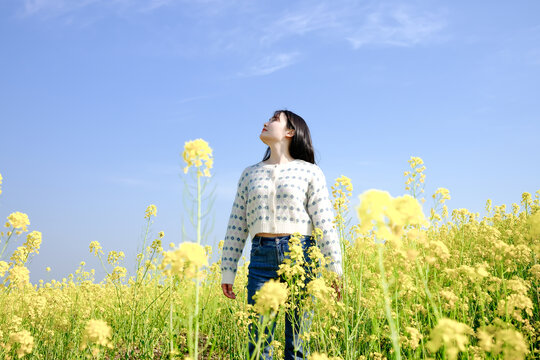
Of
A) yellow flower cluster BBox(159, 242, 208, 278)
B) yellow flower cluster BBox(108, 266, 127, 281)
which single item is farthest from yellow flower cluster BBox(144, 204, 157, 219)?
yellow flower cluster BBox(159, 242, 208, 278)

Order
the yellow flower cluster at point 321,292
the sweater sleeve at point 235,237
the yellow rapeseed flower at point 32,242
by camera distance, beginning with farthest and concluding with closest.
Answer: the yellow rapeseed flower at point 32,242, the sweater sleeve at point 235,237, the yellow flower cluster at point 321,292

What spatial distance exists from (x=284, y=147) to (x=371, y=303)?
1.44m

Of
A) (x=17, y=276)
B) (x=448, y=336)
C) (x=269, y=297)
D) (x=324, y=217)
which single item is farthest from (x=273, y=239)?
(x=17, y=276)

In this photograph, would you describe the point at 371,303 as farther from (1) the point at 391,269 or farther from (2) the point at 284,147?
(2) the point at 284,147

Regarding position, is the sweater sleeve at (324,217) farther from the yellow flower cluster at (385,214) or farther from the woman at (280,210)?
the yellow flower cluster at (385,214)

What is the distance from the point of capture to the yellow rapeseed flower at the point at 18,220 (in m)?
3.67

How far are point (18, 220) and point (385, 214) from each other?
3.55 meters

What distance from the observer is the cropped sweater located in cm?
314

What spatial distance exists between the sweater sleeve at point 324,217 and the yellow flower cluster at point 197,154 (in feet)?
5.54

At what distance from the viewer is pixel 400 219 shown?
4.36 feet

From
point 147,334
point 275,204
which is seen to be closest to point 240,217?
point 275,204

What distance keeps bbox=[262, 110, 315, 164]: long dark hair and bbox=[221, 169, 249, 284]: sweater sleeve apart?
1.65 ft

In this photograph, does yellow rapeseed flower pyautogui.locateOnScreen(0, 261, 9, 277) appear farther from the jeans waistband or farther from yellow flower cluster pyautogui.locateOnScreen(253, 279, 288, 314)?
yellow flower cluster pyautogui.locateOnScreen(253, 279, 288, 314)

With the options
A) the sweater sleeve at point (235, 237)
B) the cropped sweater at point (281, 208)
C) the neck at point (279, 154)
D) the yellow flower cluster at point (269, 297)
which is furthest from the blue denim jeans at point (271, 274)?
the yellow flower cluster at point (269, 297)
